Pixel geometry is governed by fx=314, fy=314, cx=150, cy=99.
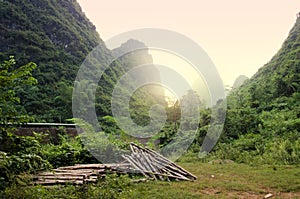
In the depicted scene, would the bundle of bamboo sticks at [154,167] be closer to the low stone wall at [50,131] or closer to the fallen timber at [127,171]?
the fallen timber at [127,171]

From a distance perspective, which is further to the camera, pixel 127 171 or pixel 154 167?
pixel 154 167

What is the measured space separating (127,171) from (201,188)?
224 centimetres

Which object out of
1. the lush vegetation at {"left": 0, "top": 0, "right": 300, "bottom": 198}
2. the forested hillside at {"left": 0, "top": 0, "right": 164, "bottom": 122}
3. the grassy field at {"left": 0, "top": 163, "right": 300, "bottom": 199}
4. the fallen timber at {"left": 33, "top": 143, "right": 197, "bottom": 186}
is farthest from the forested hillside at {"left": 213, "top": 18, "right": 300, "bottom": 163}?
the forested hillside at {"left": 0, "top": 0, "right": 164, "bottom": 122}

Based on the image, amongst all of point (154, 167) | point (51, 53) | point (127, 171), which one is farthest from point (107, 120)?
point (51, 53)

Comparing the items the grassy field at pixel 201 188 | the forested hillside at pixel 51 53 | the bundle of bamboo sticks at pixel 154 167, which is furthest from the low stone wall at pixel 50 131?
the grassy field at pixel 201 188

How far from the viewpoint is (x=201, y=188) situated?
722cm

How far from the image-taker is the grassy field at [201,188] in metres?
5.38

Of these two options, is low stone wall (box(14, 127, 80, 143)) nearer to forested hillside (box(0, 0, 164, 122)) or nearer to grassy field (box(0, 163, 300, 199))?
forested hillside (box(0, 0, 164, 122))

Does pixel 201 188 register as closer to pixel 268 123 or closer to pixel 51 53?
pixel 268 123

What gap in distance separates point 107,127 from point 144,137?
2.91 m

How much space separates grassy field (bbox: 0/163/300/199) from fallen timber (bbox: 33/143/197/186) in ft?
1.39

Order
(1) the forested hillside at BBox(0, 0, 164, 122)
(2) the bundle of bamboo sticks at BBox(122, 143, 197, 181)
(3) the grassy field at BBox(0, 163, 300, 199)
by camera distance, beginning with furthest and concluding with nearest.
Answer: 1. (1) the forested hillside at BBox(0, 0, 164, 122)
2. (2) the bundle of bamboo sticks at BBox(122, 143, 197, 181)
3. (3) the grassy field at BBox(0, 163, 300, 199)

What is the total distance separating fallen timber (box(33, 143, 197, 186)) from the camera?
6922 millimetres

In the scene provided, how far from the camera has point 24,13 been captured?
33.2m
